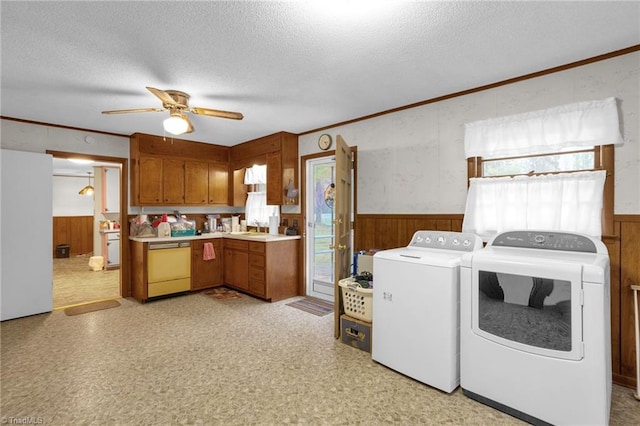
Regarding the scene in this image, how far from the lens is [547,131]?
8.64ft

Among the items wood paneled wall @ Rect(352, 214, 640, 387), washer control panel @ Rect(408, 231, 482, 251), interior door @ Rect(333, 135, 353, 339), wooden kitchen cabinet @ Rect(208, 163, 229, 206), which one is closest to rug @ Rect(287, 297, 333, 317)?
interior door @ Rect(333, 135, 353, 339)

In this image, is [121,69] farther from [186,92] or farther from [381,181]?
[381,181]

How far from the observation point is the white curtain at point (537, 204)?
2.43 meters

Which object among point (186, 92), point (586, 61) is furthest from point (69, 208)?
point (586, 61)

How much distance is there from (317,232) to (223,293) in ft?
5.83

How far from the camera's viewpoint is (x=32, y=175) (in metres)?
3.87

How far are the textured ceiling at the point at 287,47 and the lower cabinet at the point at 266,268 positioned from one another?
208 centimetres

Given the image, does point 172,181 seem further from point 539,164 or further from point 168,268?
point 539,164

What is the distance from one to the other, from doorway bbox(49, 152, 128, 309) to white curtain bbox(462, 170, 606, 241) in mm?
4910

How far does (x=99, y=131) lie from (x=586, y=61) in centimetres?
576

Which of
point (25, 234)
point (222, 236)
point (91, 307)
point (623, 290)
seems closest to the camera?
point (623, 290)

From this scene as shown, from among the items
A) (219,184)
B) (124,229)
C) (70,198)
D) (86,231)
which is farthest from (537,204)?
(70,198)

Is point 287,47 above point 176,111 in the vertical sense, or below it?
above

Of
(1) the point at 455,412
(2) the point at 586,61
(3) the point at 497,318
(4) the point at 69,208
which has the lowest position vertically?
(1) the point at 455,412
